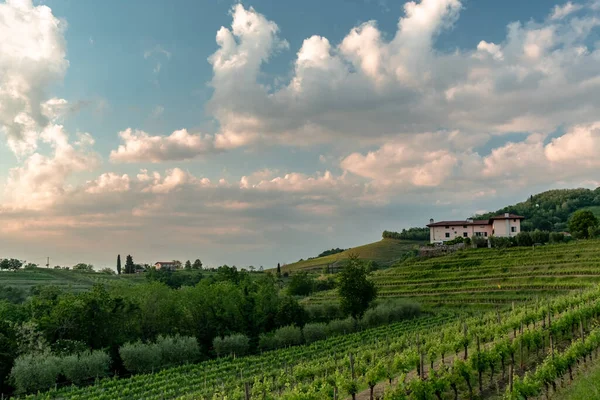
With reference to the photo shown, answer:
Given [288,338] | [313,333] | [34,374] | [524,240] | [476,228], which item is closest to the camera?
[34,374]

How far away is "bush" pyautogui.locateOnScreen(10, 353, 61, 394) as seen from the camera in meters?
34.7

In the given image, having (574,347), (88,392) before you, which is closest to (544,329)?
(574,347)

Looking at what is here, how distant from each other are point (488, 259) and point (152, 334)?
5384 centimetres

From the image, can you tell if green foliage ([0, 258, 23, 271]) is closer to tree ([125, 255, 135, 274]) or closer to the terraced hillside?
tree ([125, 255, 135, 274])

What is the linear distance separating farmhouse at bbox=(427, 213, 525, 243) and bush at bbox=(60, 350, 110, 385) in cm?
8636

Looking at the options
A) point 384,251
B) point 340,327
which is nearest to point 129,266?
point 384,251

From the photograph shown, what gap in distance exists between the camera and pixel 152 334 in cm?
5075

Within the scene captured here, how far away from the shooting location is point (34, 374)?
35.0 m

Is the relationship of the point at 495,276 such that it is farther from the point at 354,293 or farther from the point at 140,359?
the point at 140,359

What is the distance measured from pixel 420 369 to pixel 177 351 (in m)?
27.3

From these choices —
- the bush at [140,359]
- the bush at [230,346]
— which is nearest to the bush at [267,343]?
the bush at [230,346]

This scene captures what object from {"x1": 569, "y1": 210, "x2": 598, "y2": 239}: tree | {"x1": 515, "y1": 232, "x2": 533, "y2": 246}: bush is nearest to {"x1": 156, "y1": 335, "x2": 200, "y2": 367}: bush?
{"x1": 515, "y1": 232, "x2": 533, "y2": 246}: bush

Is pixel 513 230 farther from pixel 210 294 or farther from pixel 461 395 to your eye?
pixel 461 395

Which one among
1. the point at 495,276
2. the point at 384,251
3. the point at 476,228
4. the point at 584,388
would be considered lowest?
the point at 584,388
